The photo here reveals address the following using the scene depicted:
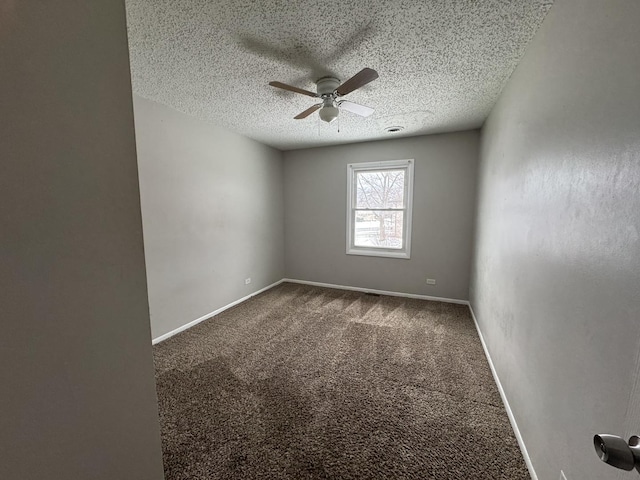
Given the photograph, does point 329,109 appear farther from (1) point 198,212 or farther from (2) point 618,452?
(2) point 618,452

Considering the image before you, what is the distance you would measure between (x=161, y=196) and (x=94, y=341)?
2220 millimetres

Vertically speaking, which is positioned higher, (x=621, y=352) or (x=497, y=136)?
(x=497, y=136)

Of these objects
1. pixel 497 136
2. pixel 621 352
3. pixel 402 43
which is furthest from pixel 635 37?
pixel 497 136

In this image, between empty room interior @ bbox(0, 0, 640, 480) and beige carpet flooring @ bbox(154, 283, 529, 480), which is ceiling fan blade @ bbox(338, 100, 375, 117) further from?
beige carpet flooring @ bbox(154, 283, 529, 480)

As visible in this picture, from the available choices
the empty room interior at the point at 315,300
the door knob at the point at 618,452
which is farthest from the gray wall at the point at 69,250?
the door knob at the point at 618,452

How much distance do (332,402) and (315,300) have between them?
6.83ft

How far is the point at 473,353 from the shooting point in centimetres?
243

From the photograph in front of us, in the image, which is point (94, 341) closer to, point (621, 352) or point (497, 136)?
point (621, 352)

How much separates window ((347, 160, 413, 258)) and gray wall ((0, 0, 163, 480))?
3599 mm

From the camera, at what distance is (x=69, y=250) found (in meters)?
0.71

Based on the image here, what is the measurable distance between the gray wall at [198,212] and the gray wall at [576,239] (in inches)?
122

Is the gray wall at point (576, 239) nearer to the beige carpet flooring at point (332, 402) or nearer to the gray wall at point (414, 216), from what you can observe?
the beige carpet flooring at point (332, 402)

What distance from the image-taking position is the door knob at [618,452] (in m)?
0.50

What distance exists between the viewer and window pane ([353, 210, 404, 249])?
4.09 metres
